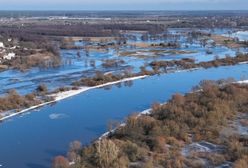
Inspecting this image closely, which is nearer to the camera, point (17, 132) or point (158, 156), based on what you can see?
point (158, 156)

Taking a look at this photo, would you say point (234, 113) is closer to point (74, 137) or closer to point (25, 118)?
point (74, 137)

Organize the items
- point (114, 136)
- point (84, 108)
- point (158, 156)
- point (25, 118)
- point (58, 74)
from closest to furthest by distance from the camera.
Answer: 1. point (158, 156)
2. point (114, 136)
3. point (25, 118)
4. point (84, 108)
5. point (58, 74)

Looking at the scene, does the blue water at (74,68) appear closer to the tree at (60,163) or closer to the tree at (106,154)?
the tree at (60,163)

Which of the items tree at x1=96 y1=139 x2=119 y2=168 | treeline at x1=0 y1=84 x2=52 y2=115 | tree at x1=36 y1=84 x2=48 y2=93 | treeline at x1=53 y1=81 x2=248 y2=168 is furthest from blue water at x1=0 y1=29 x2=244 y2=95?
tree at x1=96 y1=139 x2=119 y2=168

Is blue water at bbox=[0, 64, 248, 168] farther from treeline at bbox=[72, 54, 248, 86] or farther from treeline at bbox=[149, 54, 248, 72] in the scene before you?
treeline at bbox=[149, 54, 248, 72]

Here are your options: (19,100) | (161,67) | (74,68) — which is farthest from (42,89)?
(161,67)

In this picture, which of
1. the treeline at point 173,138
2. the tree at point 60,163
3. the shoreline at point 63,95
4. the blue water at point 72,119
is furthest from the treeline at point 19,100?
the tree at point 60,163

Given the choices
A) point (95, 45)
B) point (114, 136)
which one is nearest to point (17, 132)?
point (114, 136)

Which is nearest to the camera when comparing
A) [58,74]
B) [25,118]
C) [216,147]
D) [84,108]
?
[216,147]

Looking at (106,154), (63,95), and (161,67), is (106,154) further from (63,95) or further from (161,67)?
(161,67)
